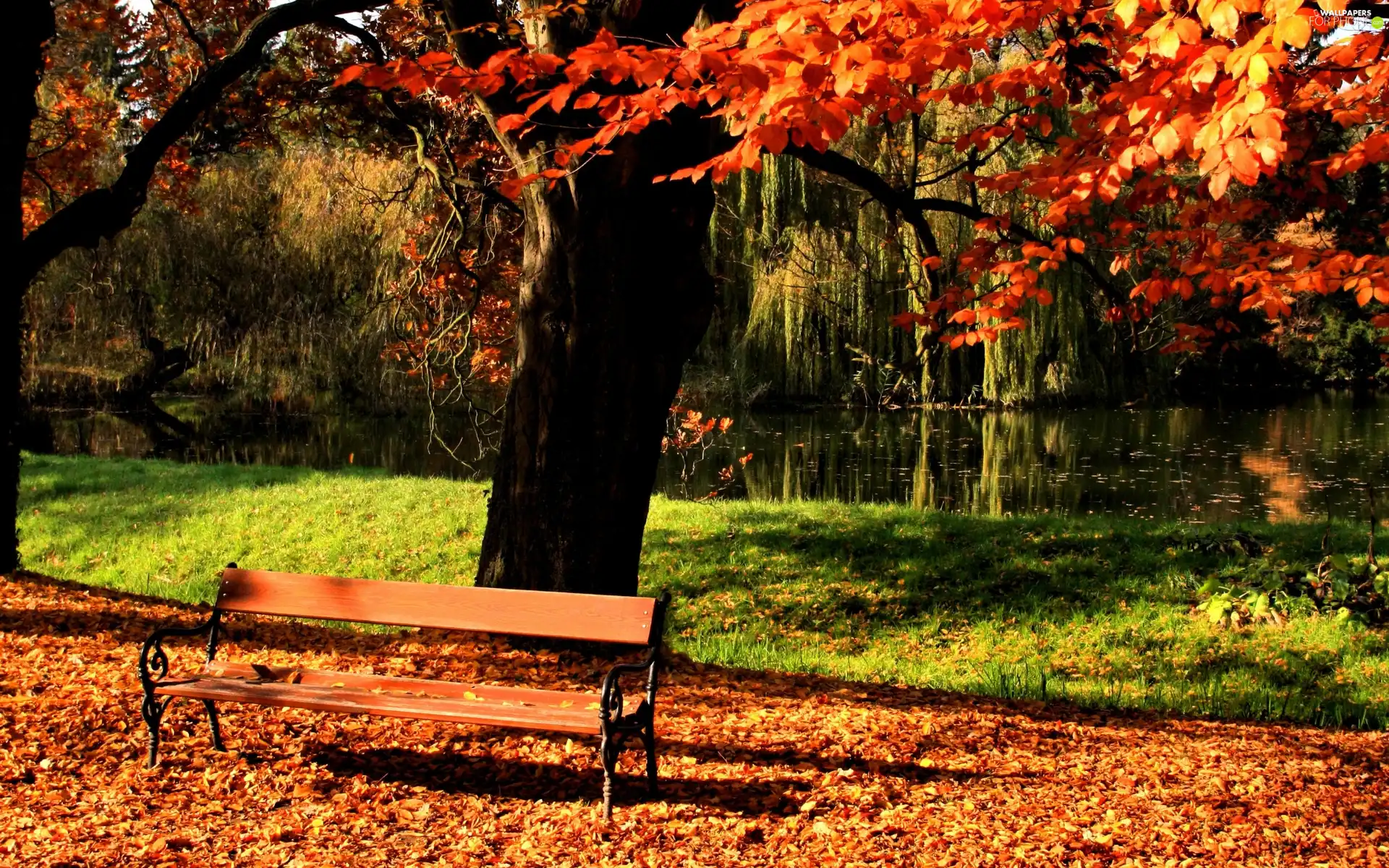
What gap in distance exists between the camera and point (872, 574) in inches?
360

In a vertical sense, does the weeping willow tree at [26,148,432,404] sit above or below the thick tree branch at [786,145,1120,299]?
above

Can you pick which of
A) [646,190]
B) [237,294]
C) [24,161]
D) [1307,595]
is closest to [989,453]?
[1307,595]

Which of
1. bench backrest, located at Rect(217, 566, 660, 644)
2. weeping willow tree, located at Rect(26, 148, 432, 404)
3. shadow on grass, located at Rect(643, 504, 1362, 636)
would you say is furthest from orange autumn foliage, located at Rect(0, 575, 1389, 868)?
weeping willow tree, located at Rect(26, 148, 432, 404)

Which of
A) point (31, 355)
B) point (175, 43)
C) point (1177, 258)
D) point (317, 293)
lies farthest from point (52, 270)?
point (1177, 258)

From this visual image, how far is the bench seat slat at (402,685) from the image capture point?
11.7 ft

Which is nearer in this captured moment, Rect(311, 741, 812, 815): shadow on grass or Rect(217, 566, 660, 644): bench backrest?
Rect(311, 741, 812, 815): shadow on grass

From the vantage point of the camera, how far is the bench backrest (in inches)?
144

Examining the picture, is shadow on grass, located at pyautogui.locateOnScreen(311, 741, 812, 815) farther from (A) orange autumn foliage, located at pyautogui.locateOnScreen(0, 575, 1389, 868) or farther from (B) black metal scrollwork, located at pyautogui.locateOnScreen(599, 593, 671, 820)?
(B) black metal scrollwork, located at pyautogui.locateOnScreen(599, 593, 671, 820)

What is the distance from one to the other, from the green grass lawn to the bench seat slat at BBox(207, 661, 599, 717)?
2.65 meters

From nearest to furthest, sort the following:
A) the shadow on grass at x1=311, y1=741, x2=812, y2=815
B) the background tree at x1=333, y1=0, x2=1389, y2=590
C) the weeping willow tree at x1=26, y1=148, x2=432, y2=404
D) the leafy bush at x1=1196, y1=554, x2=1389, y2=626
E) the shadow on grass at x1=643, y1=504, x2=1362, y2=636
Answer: the shadow on grass at x1=311, y1=741, x2=812, y2=815
the background tree at x1=333, y1=0, x2=1389, y2=590
the leafy bush at x1=1196, y1=554, x2=1389, y2=626
the shadow on grass at x1=643, y1=504, x2=1362, y2=636
the weeping willow tree at x1=26, y1=148, x2=432, y2=404

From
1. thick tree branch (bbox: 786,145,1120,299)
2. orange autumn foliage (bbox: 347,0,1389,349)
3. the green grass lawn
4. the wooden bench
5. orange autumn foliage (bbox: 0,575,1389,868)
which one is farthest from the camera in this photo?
the green grass lawn

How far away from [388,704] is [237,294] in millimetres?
17217

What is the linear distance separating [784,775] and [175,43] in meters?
9.26

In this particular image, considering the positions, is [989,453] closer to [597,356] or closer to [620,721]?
[597,356]
